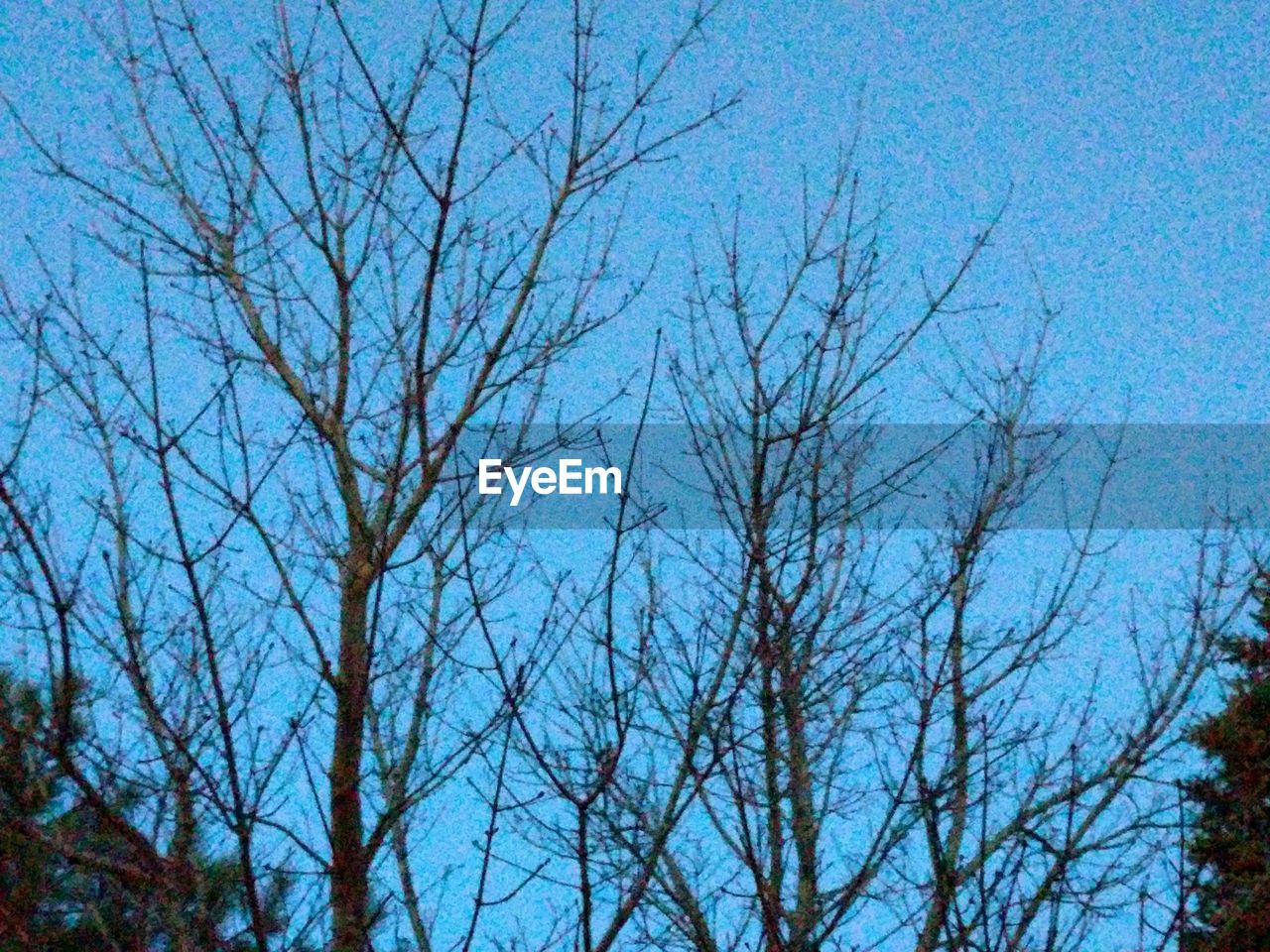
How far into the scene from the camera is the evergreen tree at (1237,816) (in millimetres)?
3592

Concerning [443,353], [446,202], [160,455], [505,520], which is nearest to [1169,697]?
[505,520]

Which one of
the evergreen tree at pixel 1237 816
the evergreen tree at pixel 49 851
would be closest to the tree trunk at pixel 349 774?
the evergreen tree at pixel 49 851

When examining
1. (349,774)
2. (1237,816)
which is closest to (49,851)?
(349,774)

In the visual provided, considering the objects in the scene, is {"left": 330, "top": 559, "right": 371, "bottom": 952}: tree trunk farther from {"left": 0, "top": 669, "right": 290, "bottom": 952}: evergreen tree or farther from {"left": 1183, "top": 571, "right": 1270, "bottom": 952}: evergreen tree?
{"left": 1183, "top": 571, "right": 1270, "bottom": 952}: evergreen tree

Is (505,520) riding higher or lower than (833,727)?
higher

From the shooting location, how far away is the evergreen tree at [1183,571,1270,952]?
3.59 m

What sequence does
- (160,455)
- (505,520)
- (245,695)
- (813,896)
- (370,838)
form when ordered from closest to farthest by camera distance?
1. (160,455)
2. (245,695)
3. (370,838)
4. (813,896)
5. (505,520)

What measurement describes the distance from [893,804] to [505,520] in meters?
2.87

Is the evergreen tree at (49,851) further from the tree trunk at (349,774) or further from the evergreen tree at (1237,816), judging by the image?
the evergreen tree at (1237,816)

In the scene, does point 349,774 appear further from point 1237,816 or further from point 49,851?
point 1237,816

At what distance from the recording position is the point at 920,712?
3225 mm

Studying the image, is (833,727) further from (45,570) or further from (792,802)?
(45,570)

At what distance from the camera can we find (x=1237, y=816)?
3.85 meters

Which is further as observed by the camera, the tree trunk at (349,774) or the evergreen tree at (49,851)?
the tree trunk at (349,774)
